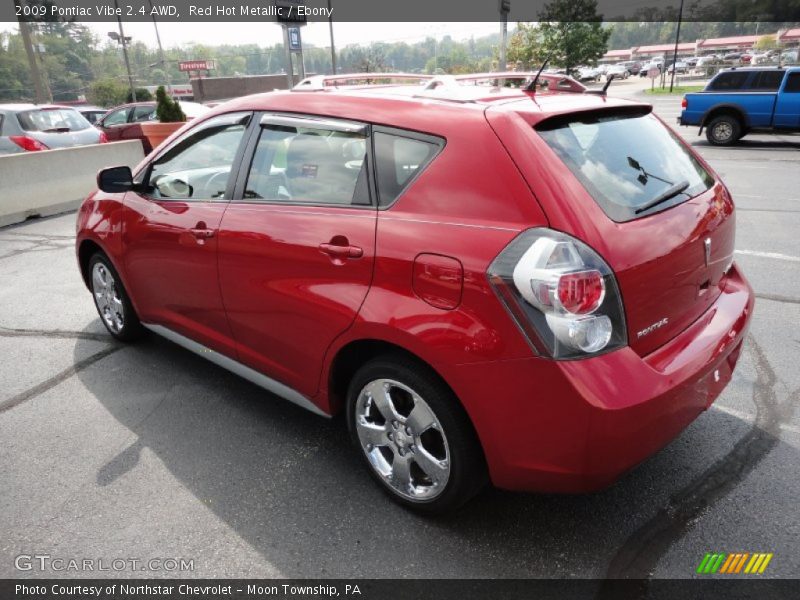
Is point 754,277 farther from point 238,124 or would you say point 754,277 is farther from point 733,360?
point 238,124

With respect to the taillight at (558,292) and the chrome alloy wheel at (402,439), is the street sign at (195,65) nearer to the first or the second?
the chrome alloy wheel at (402,439)

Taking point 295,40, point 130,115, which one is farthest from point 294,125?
point 295,40

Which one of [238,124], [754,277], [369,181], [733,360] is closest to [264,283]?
[369,181]

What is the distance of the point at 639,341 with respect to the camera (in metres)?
2.10

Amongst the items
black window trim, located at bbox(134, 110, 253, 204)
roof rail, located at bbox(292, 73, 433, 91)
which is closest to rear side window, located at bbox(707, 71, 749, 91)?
roof rail, located at bbox(292, 73, 433, 91)

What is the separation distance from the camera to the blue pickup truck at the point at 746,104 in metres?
13.4

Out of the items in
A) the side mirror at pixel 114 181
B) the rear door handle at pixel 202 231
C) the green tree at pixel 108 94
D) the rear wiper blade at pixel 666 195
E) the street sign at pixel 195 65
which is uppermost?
the street sign at pixel 195 65

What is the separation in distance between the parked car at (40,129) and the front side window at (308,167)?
34.5ft

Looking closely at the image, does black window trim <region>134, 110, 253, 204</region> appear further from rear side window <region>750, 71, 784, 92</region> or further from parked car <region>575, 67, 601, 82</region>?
parked car <region>575, 67, 601, 82</region>

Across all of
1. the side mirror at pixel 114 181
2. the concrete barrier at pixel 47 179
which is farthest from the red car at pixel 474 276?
the concrete barrier at pixel 47 179

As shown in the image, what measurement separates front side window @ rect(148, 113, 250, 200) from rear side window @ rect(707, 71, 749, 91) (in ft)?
48.4

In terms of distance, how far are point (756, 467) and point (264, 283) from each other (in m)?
2.50

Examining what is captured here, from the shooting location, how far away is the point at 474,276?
6.69 feet

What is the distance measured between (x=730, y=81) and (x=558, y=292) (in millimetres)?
15411
